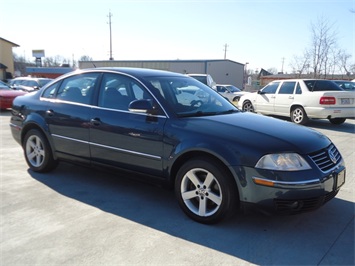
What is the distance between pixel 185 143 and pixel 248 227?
3.61 ft

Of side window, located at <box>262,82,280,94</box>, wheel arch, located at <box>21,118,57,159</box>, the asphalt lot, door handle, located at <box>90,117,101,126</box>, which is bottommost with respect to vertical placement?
the asphalt lot

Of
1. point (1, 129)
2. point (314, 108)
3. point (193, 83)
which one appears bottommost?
point (1, 129)

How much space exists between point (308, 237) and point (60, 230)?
2.49 m

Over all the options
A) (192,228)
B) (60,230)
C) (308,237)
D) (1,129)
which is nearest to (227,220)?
(192,228)

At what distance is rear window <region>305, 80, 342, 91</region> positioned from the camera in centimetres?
1104

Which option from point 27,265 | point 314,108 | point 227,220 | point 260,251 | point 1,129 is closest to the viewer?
point 27,265

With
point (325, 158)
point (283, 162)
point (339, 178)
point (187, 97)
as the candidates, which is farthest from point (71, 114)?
point (339, 178)

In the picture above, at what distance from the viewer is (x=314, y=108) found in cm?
1073

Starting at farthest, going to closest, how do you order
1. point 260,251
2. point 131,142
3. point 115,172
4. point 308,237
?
point 115,172 → point 131,142 → point 308,237 → point 260,251

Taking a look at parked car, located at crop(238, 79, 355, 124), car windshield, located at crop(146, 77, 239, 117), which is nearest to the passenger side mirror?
car windshield, located at crop(146, 77, 239, 117)

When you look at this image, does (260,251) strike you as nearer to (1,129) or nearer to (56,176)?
(56,176)

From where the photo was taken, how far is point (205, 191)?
137 inches

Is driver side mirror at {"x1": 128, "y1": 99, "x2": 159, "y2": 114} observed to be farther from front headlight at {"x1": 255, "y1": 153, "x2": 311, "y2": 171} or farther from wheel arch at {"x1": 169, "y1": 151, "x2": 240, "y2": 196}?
front headlight at {"x1": 255, "y1": 153, "x2": 311, "y2": 171}

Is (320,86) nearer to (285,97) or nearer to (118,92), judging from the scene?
(285,97)
